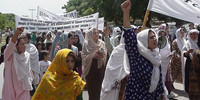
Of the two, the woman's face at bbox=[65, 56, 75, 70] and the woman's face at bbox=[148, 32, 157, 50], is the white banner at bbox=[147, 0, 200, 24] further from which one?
the woman's face at bbox=[65, 56, 75, 70]

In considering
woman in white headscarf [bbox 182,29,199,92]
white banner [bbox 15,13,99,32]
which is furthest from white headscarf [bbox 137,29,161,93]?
white banner [bbox 15,13,99,32]

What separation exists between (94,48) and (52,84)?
246cm

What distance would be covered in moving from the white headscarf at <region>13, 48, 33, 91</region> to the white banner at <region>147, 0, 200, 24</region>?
227 cm

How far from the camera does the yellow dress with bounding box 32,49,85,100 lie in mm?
3430

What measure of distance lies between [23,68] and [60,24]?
469 centimetres

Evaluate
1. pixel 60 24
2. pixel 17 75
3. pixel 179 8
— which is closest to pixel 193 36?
pixel 179 8

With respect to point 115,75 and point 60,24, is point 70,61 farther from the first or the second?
point 60,24

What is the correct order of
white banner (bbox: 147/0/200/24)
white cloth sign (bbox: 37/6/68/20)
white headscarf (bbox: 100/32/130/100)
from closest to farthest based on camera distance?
white headscarf (bbox: 100/32/130/100), white banner (bbox: 147/0/200/24), white cloth sign (bbox: 37/6/68/20)

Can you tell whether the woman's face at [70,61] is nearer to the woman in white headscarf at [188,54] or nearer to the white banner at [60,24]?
the woman in white headscarf at [188,54]

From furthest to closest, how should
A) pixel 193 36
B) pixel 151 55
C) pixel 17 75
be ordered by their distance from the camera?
pixel 193 36, pixel 17 75, pixel 151 55

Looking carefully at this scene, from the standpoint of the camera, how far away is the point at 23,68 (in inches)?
197

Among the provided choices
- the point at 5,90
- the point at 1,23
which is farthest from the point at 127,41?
the point at 1,23

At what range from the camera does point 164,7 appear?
462 centimetres

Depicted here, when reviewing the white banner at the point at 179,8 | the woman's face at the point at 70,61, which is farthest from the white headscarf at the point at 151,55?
the white banner at the point at 179,8
